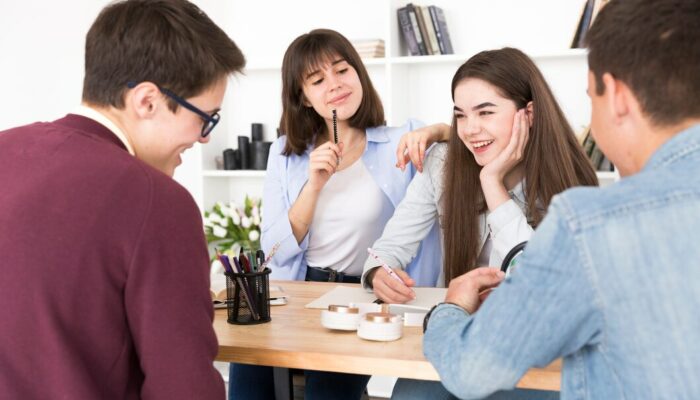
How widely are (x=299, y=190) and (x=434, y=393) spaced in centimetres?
106

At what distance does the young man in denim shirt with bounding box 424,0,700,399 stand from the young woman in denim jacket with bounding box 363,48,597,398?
91cm

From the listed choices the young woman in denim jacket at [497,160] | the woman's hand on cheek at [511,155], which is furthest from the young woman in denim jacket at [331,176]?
the woman's hand on cheek at [511,155]

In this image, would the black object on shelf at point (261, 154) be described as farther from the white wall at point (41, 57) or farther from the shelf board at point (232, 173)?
the white wall at point (41, 57)

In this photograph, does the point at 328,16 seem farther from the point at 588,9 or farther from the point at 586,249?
the point at 586,249

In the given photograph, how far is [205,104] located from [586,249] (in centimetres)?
72

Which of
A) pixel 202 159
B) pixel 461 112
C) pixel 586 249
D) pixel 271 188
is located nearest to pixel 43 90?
pixel 202 159

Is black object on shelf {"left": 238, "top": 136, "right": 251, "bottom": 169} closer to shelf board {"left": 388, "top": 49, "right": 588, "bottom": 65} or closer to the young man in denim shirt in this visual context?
shelf board {"left": 388, "top": 49, "right": 588, "bottom": 65}

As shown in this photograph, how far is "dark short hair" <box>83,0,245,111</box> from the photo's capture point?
1.24 meters

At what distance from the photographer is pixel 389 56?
3834mm

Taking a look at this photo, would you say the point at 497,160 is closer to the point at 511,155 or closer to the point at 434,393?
the point at 511,155

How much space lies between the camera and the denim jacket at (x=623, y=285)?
91 centimetres

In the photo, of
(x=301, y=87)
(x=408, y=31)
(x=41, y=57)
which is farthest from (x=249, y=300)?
(x=41, y=57)

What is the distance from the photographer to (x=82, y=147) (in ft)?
3.76

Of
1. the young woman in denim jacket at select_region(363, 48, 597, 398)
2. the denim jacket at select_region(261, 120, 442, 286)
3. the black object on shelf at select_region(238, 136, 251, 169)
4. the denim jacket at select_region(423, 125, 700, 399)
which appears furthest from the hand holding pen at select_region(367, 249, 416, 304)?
the black object on shelf at select_region(238, 136, 251, 169)
